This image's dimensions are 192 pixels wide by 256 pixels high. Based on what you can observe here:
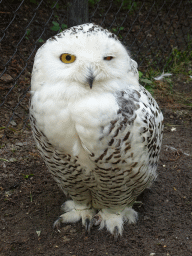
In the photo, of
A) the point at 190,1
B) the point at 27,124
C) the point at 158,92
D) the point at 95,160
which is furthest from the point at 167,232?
the point at 190,1

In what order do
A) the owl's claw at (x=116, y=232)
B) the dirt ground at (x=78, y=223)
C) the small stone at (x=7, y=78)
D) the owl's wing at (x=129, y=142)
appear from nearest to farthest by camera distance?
1. the owl's wing at (x=129, y=142)
2. the dirt ground at (x=78, y=223)
3. the owl's claw at (x=116, y=232)
4. the small stone at (x=7, y=78)

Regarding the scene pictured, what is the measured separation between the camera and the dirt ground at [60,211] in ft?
7.59

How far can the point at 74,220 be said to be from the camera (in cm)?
256

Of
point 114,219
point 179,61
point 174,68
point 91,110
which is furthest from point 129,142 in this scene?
point 179,61

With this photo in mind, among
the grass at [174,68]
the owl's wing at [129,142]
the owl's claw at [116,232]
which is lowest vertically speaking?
the grass at [174,68]

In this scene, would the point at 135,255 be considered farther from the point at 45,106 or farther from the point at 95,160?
the point at 45,106

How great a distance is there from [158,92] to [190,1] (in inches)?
94.0

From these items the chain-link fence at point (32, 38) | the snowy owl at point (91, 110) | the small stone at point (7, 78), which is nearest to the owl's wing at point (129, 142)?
the snowy owl at point (91, 110)

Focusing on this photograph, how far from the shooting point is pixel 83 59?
1610 millimetres

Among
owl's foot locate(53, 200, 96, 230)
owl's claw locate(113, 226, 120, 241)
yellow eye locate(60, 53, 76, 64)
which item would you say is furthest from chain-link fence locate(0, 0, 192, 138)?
owl's claw locate(113, 226, 120, 241)

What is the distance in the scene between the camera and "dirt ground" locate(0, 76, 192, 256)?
7.57 ft

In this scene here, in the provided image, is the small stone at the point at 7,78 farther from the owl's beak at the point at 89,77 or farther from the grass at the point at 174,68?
the owl's beak at the point at 89,77

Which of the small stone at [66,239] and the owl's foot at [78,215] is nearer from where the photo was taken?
the small stone at [66,239]

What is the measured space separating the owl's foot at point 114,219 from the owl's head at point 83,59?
1.20 m
